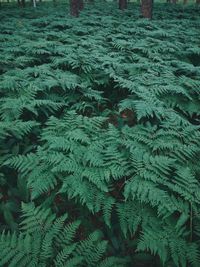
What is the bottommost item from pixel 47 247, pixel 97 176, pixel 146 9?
pixel 47 247

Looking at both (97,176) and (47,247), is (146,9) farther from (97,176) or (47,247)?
(47,247)

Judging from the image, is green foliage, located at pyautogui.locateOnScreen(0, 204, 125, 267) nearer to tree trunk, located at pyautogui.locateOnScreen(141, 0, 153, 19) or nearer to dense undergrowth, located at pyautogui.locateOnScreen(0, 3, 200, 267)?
dense undergrowth, located at pyautogui.locateOnScreen(0, 3, 200, 267)

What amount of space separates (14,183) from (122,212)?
1733 mm

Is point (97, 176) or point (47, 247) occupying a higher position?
point (97, 176)

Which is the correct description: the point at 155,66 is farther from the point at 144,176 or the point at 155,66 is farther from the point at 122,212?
the point at 122,212

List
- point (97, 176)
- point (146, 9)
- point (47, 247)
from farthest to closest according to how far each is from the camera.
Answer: point (146, 9) < point (97, 176) < point (47, 247)

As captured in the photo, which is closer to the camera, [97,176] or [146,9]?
[97,176]

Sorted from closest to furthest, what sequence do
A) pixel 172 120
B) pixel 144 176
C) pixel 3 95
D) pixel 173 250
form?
pixel 173 250, pixel 144 176, pixel 172 120, pixel 3 95

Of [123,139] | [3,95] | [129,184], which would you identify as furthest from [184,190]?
[3,95]

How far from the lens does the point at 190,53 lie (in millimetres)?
7824

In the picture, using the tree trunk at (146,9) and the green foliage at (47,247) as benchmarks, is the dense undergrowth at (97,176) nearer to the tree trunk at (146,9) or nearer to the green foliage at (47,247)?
the green foliage at (47,247)

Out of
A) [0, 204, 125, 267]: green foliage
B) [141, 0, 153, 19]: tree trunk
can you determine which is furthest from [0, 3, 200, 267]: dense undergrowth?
[141, 0, 153, 19]: tree trunk

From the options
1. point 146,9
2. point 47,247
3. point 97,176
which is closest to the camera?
point 47,247

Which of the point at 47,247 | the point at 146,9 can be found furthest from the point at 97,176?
the point at 146,9
